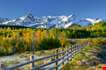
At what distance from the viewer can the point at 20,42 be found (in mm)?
72062

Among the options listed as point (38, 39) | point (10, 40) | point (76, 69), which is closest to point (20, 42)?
point (10, 40)

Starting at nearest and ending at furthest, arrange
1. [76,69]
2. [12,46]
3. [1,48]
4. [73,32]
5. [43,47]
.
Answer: [76,69], [1,48], [12,46], [43,47], [73,32]

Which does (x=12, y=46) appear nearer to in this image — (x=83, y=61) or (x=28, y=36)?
(x=28, y=36)

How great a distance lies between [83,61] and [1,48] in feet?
109

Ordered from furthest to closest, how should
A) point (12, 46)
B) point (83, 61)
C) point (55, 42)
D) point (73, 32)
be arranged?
point (73, 32) < point (55, 42) < point (12, 46) < point (83, 61)

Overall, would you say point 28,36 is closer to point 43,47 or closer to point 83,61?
point 43,47

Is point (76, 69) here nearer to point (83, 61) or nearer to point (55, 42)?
point (83, 61)

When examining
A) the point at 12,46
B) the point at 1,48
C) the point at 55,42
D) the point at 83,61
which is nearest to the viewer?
the point at 83,61

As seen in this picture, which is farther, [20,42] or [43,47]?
[43,47]

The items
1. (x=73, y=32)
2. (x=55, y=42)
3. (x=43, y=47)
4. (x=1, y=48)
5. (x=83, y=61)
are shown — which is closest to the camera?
(x=83, y=61)

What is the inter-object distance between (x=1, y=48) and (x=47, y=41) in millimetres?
18871

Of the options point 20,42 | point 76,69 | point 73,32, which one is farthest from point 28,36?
point 73,32

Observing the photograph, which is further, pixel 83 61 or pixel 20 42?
pixel 20 42

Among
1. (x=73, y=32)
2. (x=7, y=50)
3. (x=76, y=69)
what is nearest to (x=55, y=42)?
(x=7, y=50)
